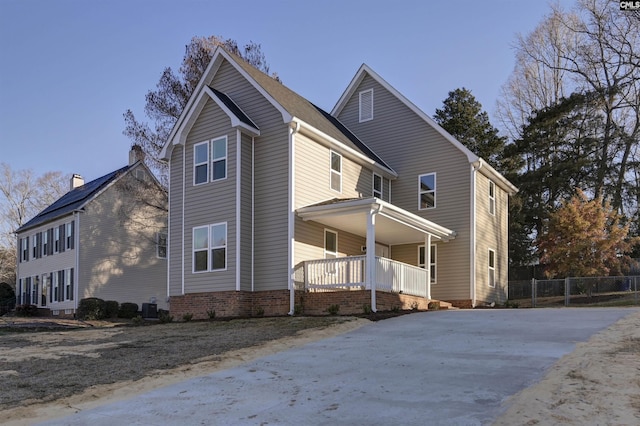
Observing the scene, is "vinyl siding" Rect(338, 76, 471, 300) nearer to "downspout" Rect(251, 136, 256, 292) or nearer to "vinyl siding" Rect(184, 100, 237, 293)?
"downspout" Rect(251, 136, 256, 292)

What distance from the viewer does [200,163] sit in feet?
64.6

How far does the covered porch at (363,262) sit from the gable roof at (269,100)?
9.63ft

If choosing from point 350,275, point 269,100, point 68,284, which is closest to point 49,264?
point 68,284

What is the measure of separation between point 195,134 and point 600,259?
19.5 meters

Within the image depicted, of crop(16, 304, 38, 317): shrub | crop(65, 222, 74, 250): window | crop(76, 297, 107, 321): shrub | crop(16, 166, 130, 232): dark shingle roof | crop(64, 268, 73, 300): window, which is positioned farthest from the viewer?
crop(16, 166, 130, 232): dark shingle roof

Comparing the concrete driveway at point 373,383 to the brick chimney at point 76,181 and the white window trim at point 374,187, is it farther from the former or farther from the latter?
the brick chimney at point 76,181

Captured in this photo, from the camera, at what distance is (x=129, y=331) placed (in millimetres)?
16438

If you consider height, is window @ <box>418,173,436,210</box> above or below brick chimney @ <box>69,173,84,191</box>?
below

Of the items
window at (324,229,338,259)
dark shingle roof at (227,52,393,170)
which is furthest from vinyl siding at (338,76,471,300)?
window at (324,229,338,259)

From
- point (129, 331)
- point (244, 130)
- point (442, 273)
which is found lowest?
point (129, 331)

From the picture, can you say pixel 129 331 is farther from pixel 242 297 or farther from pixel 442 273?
pixel 442 273

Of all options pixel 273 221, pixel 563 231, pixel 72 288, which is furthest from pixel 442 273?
pixel 72 288

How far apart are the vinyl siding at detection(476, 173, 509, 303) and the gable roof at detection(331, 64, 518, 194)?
0.41m

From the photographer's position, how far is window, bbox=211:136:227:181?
19.0m
